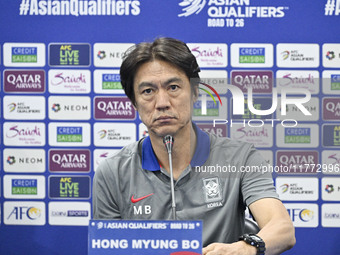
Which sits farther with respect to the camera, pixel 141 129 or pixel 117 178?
pixel 141 129

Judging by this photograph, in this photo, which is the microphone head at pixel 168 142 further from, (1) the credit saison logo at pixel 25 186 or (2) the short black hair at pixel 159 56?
(1) the credit saison logo at pixel 25 186

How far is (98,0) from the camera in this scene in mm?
2543

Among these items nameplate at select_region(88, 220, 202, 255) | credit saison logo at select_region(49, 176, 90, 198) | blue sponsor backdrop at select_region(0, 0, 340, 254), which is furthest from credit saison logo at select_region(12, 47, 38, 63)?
nameplate at select_region(88, 220, 202, 255)

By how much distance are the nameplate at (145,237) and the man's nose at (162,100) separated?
0.48 metres

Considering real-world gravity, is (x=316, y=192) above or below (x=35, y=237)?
above

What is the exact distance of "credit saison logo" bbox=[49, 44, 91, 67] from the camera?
2564 mm

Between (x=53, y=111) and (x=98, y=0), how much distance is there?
2.54 ft

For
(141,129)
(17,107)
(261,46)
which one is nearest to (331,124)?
(261,46)

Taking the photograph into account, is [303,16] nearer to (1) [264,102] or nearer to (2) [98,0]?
(1) [264,102]

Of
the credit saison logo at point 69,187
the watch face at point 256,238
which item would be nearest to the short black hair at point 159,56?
the watch face at point 256,238

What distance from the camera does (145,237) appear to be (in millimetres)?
948

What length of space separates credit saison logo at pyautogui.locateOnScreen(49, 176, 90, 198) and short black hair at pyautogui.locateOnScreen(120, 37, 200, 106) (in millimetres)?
1323

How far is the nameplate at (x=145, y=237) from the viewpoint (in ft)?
3.07

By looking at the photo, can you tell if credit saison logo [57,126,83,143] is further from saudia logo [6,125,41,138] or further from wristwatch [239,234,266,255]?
wristwatch [239,234,266,255]
